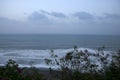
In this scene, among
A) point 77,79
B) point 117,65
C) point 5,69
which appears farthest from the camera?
point 117,65

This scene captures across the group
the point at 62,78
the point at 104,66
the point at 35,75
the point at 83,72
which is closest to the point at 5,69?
the point at 35,75

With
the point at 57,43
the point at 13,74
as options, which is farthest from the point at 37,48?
the point at 13,74

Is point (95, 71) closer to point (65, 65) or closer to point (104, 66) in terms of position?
point (104, 66)

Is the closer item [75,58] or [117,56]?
[75,58]

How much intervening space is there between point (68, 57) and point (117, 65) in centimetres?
100

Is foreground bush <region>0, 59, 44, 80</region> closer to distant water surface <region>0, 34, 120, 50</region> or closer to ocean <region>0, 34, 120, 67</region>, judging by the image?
ocean <region>0, 34, 120, 67</region>

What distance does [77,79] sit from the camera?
172 inches

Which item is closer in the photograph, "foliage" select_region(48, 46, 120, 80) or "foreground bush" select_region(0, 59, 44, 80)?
"foreground bush" select_region(0, 59, 44, 80)

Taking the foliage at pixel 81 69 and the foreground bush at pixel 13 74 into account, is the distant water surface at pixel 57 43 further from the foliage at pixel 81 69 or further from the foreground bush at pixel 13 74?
the foreground bush at pixel 13 74

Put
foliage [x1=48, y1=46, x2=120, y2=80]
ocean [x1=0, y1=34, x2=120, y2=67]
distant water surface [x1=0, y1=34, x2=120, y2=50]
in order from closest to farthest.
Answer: foliage [x1=48, y1=46, x2=120, y2=80]
ocean [x1=0, y1=34, x2=120, y2=67]
distant water surface [x1=0, y1=34, x2=120, y2=50]

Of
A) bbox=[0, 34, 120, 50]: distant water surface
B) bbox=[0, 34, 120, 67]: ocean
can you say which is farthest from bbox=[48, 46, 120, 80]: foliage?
bbox=[0, 34, 120, 50]: distant water surface

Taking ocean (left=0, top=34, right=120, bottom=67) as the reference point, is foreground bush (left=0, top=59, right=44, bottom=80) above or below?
above

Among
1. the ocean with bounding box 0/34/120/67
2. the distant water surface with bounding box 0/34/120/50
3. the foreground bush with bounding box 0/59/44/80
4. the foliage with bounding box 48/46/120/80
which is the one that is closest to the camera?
the foreground bush with bounding box 0/59/44/80

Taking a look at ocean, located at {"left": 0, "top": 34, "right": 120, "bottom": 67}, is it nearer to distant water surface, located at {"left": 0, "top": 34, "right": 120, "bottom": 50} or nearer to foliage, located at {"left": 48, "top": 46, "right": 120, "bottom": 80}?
distant water surface, located at {"left": 0, "top": 34, "right": 120, "bottom": 50}
